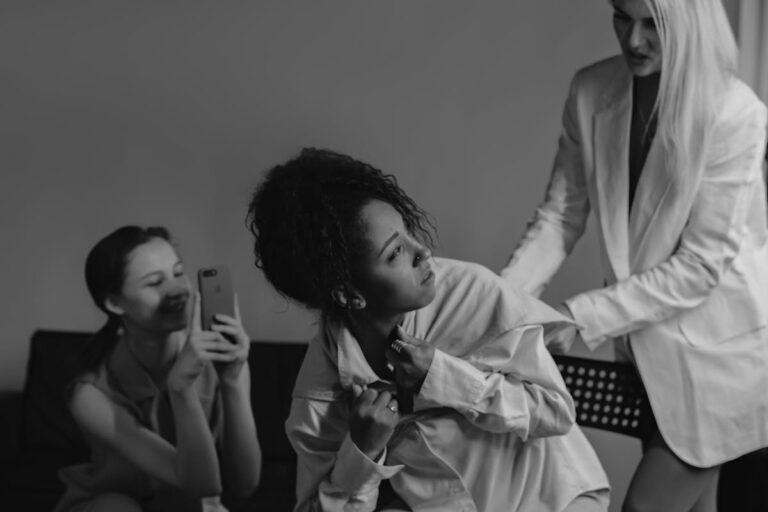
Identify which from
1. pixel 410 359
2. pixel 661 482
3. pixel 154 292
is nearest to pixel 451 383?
pixel 410 359

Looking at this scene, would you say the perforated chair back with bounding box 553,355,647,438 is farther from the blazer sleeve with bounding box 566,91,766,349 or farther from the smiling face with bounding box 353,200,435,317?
the smiling face with bounding box 353,200,435,317

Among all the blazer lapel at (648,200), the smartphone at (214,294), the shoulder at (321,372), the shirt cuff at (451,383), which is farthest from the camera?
the smartphone at (214,294)

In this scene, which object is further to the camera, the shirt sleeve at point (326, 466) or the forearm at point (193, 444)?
the forearm at point (193, 444)

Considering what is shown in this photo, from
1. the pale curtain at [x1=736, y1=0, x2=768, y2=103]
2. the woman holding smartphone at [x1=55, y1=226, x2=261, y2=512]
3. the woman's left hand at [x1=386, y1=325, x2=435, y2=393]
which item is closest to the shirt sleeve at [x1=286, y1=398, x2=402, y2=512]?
the woman's left hand at [x1=386, y1=325, x2=435, y2=393]

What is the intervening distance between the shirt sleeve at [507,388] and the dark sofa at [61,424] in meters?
1.31

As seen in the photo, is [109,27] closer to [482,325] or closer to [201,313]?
[201,313]

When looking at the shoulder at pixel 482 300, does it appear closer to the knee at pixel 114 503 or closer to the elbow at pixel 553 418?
the elbow at pixel 553 418

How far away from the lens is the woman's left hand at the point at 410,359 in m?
1.58

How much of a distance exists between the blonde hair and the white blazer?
28mm

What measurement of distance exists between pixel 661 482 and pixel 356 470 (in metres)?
0.64

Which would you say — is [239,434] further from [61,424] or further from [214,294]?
[61,424]

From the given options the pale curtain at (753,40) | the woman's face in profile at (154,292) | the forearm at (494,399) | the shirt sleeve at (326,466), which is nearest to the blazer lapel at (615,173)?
the forearm at (494,399)

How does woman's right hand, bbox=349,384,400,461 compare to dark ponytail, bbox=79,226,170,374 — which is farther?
dark ponytail, bbox=79,226,170,374

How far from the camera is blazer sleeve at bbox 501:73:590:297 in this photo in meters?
2.18
